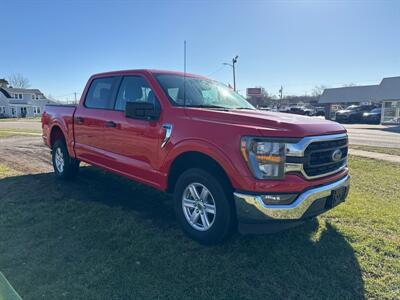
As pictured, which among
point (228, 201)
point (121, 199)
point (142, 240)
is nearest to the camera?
point (228, 201)

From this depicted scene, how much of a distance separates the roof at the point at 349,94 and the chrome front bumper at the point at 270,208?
52333 mm

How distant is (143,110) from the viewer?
3.76 meters

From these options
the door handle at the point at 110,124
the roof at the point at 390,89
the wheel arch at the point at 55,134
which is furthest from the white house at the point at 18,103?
the door handle at the point at 110,124

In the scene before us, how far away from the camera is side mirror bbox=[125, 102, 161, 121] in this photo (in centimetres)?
371

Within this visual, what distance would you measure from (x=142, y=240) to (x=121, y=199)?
1574mm

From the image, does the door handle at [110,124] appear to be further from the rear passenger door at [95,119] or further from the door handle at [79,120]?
the door handle at [79,120]

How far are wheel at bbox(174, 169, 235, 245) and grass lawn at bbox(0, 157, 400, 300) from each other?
0.17 m

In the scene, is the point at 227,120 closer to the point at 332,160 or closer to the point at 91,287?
the point at 332,160

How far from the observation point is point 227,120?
329 cm

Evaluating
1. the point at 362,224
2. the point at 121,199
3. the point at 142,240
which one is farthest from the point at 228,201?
the point at 121,199

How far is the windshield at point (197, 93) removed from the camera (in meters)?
4.09

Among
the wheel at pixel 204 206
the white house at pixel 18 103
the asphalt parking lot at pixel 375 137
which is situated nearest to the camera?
the wheel at pixel 204 206

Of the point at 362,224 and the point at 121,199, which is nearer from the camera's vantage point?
the point at 362,224

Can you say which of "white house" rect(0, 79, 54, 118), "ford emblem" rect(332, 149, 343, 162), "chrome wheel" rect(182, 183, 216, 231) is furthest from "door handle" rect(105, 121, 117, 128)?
"white house" rect(0, 79, 54, 118)
